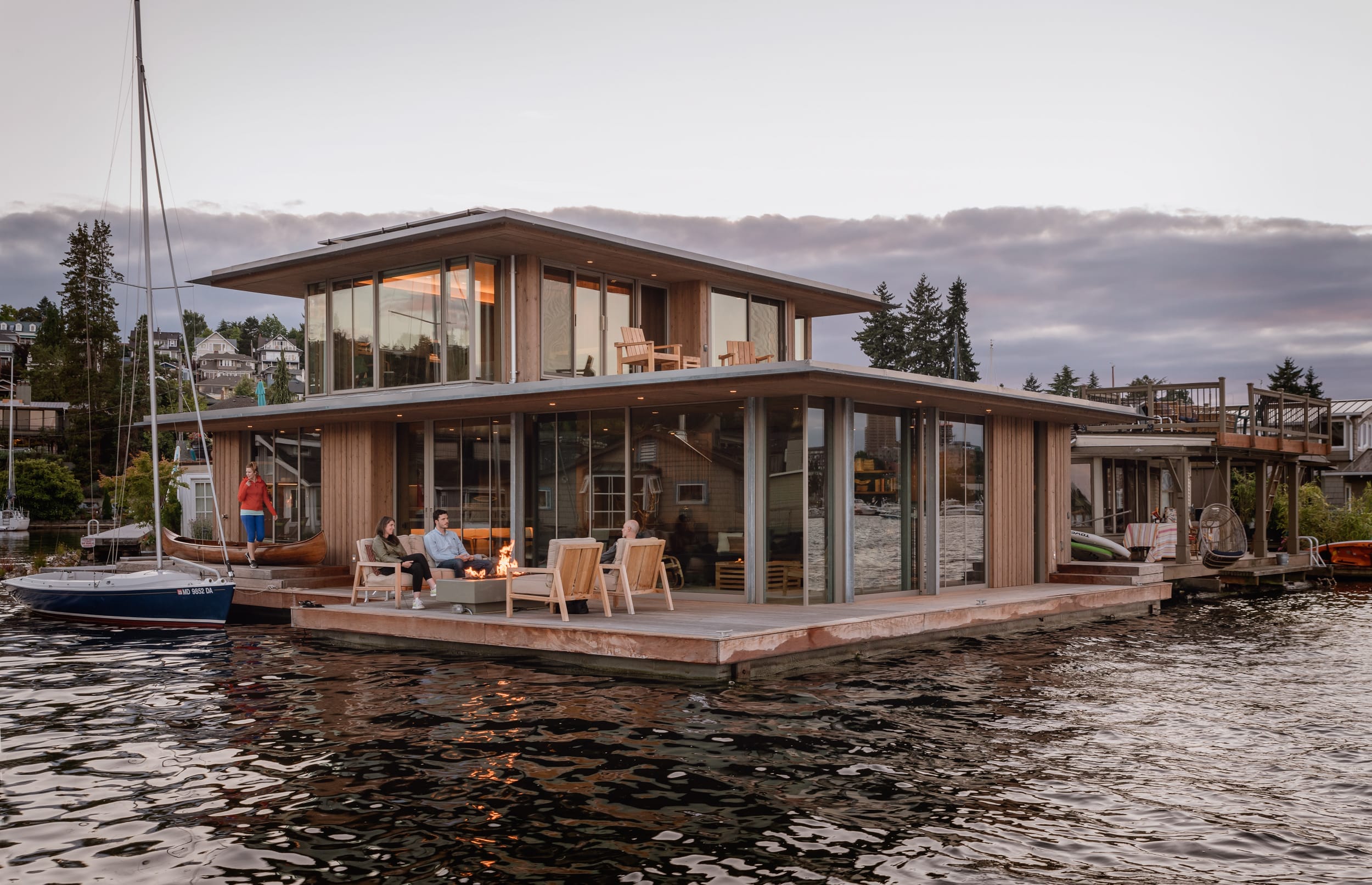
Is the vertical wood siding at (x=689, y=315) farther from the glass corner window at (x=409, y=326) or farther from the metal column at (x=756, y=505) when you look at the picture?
the metal column at (x=756, y=505)

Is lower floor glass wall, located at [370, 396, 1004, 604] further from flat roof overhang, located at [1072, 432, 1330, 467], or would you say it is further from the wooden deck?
flat roof overhang, located at [1072, 432, 1330, 467]

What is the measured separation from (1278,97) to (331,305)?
1865 centimetres

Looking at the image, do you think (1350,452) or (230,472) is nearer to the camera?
(230,472)

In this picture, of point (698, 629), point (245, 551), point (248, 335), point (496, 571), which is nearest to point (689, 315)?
point (496, 571)

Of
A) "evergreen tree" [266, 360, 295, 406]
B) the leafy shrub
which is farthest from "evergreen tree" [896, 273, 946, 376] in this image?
the leafy shrub

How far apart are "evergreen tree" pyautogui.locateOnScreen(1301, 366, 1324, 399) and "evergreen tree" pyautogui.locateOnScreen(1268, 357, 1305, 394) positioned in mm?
380

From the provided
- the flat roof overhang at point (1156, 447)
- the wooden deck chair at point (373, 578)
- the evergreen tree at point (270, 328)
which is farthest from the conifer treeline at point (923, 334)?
the evergreen tree at point (270, 328)

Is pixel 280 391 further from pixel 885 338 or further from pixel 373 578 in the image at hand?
pixel 373 578

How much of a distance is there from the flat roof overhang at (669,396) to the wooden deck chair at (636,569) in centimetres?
225

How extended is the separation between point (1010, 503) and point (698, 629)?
8.83 metres

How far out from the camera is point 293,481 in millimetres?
21188

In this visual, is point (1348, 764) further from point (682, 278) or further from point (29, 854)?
point (682, 278)

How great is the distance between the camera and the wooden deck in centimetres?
1146

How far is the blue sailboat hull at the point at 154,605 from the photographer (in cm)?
1652
